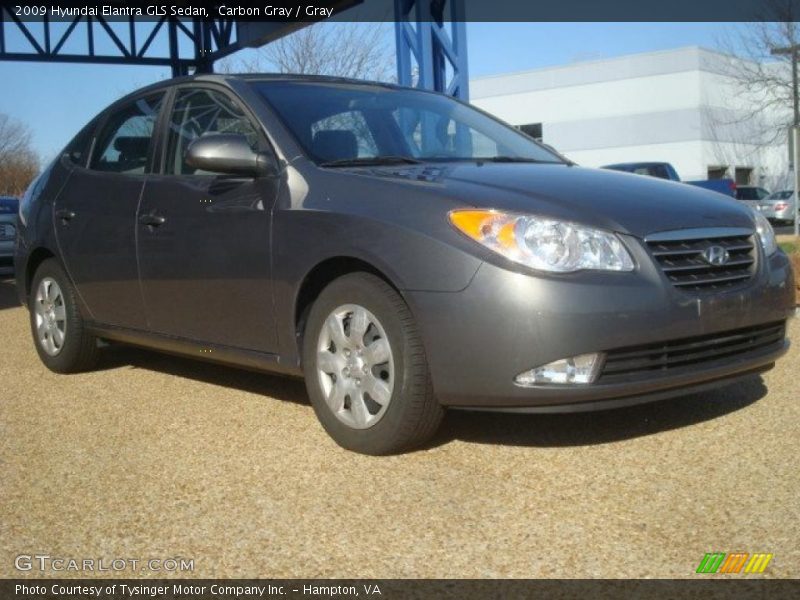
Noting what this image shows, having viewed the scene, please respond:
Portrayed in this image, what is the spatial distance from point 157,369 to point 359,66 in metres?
15.2

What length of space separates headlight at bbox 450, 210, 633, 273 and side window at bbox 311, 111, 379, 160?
103 centimetres

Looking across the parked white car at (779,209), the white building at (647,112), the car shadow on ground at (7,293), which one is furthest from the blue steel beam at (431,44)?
the white building at (647,112)

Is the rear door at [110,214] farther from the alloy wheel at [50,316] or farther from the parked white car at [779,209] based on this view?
the parked white car at [779,209]

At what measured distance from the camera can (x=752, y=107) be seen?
5131 cm

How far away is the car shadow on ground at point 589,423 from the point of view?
171 inches

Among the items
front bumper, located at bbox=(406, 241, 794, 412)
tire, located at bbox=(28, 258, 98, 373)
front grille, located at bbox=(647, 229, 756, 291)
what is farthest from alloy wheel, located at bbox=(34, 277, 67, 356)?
A: front grille, located at bbox=(647, 229, 756, 291)

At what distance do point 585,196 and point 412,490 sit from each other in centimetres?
135

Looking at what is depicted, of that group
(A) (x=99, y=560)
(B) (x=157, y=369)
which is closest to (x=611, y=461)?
(A) (x=99, y=560)

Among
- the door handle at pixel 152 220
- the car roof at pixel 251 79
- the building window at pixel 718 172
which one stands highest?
the car roof at pixel 251 79

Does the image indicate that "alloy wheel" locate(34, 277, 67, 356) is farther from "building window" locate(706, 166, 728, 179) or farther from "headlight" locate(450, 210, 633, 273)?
"building window" locate(706, 166, 728, 179)

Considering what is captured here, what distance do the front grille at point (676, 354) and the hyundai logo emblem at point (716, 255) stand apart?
279 millimetres

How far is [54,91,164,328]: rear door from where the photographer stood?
5.50m

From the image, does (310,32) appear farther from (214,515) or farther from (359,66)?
(214,515)

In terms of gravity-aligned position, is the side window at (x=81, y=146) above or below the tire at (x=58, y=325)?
above
